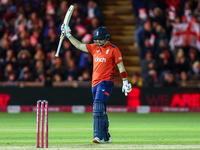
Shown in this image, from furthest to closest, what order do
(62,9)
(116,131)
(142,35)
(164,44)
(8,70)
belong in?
(62,9) → (142,35) → (164,44) → (8,70) → (116,131)

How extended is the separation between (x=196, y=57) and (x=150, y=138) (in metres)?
9.49

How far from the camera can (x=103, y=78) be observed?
30.0ft

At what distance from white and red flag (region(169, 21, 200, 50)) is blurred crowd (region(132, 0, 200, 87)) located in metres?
0.04

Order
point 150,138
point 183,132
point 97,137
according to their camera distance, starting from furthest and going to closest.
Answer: point 183,132, point 150,138, point 97,137

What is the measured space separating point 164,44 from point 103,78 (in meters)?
10.2

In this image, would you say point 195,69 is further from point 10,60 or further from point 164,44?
point 10,60

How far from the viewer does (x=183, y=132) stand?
38.0ft

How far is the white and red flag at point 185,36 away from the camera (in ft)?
63.8

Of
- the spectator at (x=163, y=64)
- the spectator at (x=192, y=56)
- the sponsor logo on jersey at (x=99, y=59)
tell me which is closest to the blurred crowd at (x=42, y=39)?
the spectator at (x=163, y=64)

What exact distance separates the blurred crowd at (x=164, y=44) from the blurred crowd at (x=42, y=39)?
5.91ft

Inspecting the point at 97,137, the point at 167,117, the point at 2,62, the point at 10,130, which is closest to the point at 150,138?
the point at 97,137

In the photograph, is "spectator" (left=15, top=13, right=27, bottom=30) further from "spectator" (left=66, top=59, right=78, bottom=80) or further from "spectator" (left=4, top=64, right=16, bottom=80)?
"spectator" (left=66, top=59, right=78, bottom=80)

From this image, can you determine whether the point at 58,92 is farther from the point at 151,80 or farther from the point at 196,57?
the point at 196,57

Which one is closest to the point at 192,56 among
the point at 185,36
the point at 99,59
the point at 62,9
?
the point at 185,36
